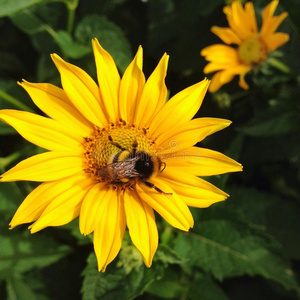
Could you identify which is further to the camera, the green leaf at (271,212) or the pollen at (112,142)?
the green leaf at (271,212)

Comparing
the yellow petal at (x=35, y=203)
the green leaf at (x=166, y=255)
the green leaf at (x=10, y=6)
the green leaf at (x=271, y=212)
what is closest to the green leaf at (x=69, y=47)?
the green leaf at (x=10, y=6)

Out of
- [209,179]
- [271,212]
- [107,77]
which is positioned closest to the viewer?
[107,77]

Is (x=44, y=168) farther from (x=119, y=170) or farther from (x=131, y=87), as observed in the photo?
(x=131, y=87)

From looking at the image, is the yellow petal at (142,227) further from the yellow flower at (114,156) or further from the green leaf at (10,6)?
the green leaf at (10,6)

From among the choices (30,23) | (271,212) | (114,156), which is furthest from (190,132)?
(30,23)

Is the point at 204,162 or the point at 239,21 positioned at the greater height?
the point at 239,21

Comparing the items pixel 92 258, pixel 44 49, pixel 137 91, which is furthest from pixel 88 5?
pixel 92 258
